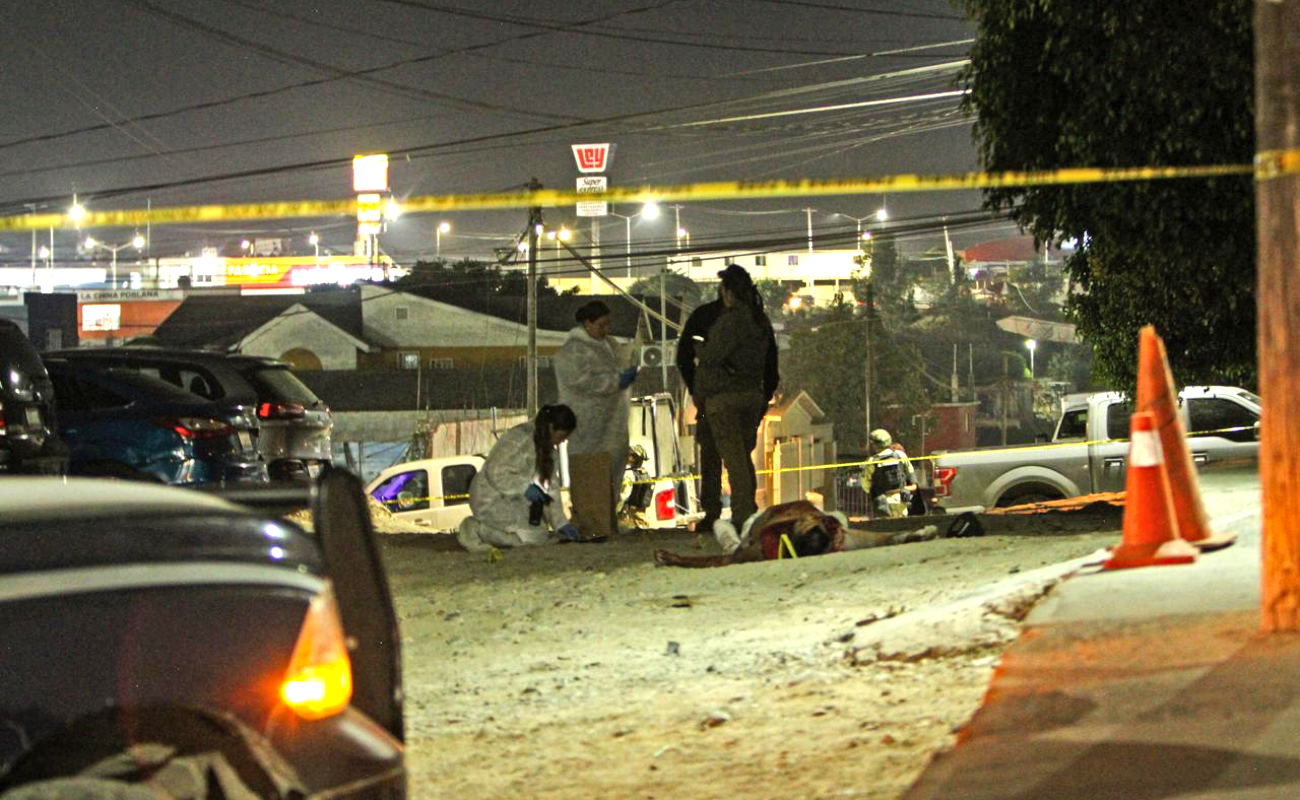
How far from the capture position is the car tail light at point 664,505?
20109 mm

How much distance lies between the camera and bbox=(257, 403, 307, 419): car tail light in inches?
557

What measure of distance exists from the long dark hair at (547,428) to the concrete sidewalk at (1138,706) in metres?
4.67

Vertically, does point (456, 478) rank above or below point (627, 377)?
below

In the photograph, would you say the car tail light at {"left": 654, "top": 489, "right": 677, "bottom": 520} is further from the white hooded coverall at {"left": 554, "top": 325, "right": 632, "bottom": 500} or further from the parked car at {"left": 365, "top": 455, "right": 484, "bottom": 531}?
the white hooded coverall at {"left": 554, "top": 325, "right": 632, "bottom": 500}

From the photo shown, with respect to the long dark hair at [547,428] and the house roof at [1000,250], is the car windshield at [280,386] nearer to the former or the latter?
the long dark hair at [547,428]

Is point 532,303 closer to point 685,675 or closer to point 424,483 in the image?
point 424,483

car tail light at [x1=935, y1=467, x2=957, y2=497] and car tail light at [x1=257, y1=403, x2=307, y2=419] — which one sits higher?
car tail light at [x1=257, y1=403, x2=307, y2=419]

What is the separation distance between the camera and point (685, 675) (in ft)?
20.3

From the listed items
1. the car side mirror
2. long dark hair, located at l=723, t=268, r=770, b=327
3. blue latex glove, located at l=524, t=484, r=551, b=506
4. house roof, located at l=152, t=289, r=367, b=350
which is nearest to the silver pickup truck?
long dark hair, located at l=723, t=268, r=770, b=327

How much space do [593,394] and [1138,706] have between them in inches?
268

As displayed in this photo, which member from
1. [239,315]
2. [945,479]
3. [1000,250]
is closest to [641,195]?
[945,479]

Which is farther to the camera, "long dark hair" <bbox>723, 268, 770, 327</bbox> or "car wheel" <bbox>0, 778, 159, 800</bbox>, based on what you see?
"long dark hair" <bbox>723, 268, 770, 327</bbox>

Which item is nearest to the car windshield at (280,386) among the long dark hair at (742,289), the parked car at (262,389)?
the parked car at (262,389)

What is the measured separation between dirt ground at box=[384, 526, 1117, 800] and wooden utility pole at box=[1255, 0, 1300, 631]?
3.52 feet
